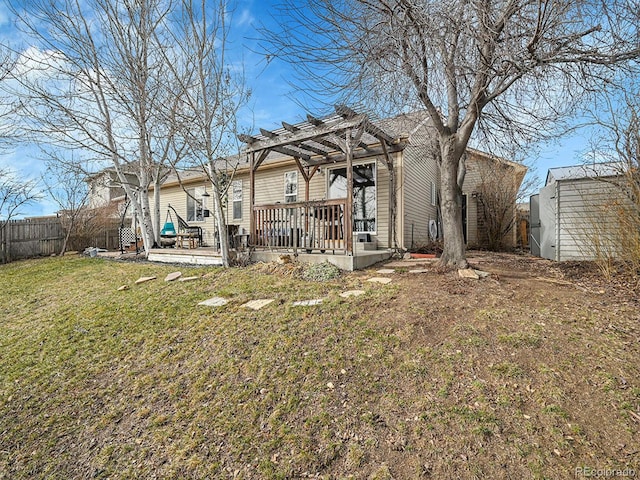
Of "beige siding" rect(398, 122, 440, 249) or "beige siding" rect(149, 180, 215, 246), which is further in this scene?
"beige siding" rect(149, 180, 215, 246)

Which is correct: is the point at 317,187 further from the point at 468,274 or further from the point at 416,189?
the point at 468,274

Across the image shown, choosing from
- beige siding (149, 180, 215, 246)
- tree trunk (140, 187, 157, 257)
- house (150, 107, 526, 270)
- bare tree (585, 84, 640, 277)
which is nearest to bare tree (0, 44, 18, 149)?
tree trunk (140, 187, 157, 257)

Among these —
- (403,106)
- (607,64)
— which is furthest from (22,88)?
(607,64)

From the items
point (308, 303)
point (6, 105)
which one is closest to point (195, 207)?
point (6, 105)

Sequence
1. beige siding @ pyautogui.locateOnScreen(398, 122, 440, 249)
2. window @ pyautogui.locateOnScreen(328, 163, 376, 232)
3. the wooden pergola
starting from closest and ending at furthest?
the wooden pergola
beige siding @ pyautogui.locateOnScreen(398, 122, 440, 249)
window @ pyautogui.locateOnScreen(328, 163, 376, 232)

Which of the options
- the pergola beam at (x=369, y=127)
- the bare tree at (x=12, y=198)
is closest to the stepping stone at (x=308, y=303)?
the pergola beam at (x=369, y=127)

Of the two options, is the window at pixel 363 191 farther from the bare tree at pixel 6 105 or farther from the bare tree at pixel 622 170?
the bare tree at pixel 6 105

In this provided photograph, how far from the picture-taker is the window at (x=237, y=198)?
11.8 m

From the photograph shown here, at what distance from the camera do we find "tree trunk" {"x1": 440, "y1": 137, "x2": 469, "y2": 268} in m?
5.36

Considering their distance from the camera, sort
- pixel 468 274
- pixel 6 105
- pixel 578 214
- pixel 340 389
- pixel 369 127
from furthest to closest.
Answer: pixel 6 105
pixel 578 214
pixel 369 127
pixel 468 274
pixel 340 389

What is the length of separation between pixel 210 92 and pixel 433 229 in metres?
8.12

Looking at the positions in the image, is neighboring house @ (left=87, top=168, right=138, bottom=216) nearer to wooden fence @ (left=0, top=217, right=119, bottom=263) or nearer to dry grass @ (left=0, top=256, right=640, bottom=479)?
wooden fence @ (left=0, top=217, right=119, bottom=263)

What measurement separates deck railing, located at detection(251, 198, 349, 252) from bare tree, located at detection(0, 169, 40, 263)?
9430 mm

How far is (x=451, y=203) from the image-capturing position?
5441 millimetres
